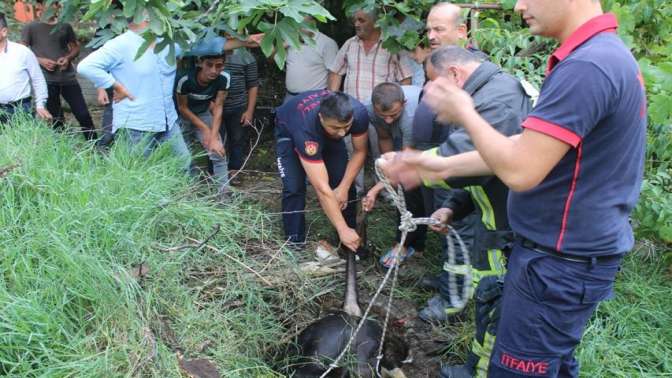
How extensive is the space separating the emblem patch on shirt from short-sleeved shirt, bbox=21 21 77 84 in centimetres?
343

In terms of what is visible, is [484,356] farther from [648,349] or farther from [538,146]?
[538,146]

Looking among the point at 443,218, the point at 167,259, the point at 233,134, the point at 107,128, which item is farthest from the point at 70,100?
the point at 443,218

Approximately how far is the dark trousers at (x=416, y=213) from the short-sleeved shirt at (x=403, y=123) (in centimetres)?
36

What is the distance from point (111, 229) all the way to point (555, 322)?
2137mm

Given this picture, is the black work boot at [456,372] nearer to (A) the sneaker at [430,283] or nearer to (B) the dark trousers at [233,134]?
(A) the sneaker at [430,283]

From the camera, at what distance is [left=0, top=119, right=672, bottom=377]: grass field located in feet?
8.13

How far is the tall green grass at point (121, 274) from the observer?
245 cm

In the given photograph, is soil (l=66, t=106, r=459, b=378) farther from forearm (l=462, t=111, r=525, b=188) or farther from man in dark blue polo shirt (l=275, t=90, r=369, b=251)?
forearm (l=462, t=111, r=525, b=188)

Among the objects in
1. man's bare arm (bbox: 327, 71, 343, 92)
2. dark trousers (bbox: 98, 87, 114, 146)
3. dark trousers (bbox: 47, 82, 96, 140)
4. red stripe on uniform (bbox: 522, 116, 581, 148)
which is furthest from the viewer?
dark trousers (bbox: 47, 82, 96, 140)

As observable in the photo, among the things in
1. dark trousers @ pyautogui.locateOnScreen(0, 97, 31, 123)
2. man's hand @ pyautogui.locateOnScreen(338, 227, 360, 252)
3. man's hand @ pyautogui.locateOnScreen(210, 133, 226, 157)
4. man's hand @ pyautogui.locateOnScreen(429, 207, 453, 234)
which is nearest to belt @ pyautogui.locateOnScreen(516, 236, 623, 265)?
man's hand @ pyautogui.locateOnScreen(429, 207, 453, 234)

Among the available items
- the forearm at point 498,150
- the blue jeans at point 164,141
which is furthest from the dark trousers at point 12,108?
the forearm at point 498,150

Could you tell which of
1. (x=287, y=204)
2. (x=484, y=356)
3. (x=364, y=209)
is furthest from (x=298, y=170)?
(x=484, y=356)

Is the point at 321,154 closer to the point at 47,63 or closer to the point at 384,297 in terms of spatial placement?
the point at 384,297

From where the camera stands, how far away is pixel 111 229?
9.86 ft
